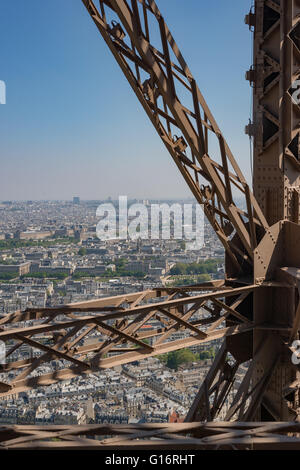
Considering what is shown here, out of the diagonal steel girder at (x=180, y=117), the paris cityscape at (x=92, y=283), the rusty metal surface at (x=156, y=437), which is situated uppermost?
the diagonal steel girder at (x=180, y=117)

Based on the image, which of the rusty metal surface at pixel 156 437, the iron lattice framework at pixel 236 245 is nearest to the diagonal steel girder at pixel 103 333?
the iron lattice framework at pixel 236 245

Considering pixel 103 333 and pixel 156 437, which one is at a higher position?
pixel 103 333

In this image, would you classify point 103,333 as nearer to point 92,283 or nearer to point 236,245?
point 236,245

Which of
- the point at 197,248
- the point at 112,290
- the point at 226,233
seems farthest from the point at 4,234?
the point at 226,233

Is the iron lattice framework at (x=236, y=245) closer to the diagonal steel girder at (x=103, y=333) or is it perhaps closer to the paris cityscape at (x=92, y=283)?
the diagonal steel girder at (x=103, y=333)

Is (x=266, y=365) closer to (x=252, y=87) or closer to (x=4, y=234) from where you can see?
(x=252, y=87)

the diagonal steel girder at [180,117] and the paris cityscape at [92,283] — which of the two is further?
the paris cityscape at [92,283]

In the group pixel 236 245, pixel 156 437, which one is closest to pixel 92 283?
pixel 236 245

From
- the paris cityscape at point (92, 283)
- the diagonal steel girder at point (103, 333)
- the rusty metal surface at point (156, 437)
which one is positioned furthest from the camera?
the paris cityscape at point (92, 283)

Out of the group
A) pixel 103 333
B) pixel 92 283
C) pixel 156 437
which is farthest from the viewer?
pixel 92 283
